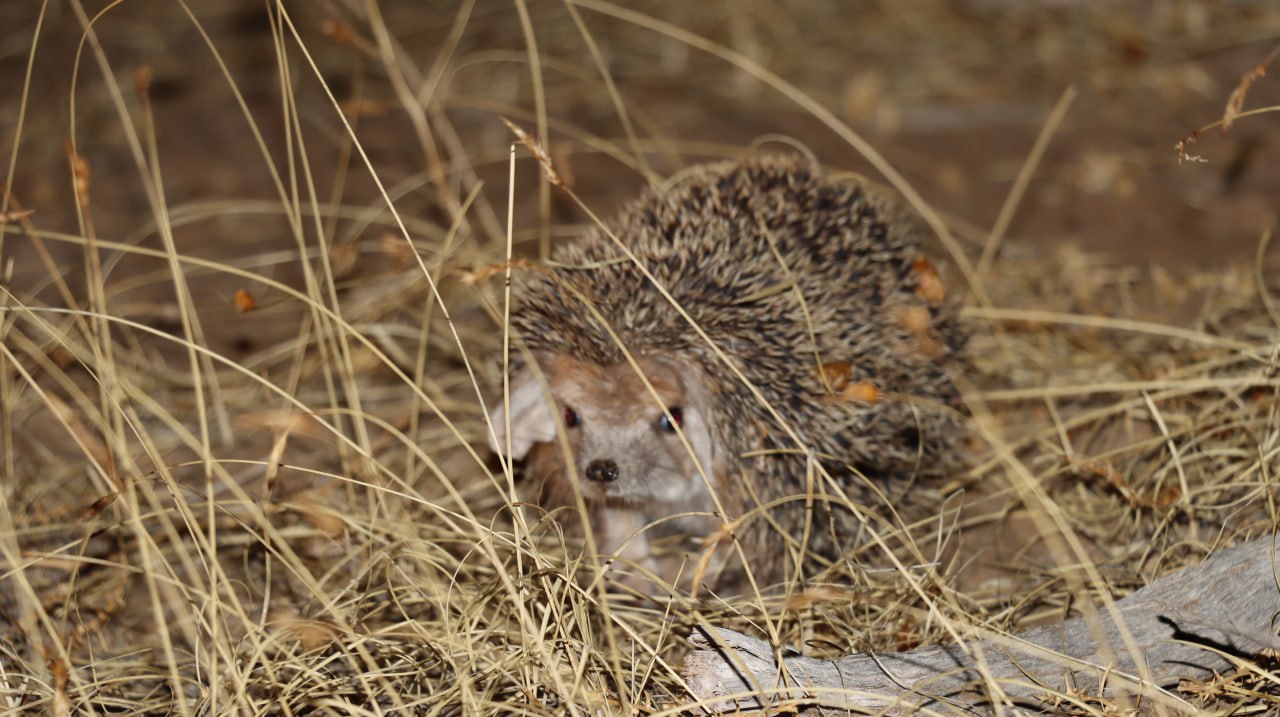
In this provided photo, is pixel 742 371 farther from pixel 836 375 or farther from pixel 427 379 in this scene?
pixel 427 379

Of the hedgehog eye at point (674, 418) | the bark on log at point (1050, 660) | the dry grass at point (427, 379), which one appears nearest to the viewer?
the bark on log at point (1050, 660)

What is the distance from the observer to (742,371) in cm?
371

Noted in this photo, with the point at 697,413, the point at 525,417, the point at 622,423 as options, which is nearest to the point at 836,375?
the point at 697,413

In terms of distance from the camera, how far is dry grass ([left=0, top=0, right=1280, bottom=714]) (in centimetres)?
322

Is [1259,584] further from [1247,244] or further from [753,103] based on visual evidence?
[753,103]

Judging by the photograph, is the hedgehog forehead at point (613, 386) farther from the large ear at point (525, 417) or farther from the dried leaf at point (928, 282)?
the dried leaf at point (928, 282)

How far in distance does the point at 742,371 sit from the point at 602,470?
558 mm

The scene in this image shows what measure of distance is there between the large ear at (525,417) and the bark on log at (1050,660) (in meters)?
1.17

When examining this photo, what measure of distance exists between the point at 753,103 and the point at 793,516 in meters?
4.37

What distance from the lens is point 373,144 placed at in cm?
728

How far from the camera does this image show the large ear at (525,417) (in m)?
3.94

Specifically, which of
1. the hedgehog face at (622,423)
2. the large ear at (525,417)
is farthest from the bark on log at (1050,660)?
the large ear at (525,417)

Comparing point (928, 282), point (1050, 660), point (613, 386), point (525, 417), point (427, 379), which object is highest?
point (928, 282)

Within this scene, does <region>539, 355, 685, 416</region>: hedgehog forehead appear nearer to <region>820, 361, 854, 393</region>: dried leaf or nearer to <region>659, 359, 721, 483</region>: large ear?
<region>659, 359, 721, 483</region>: large ear
